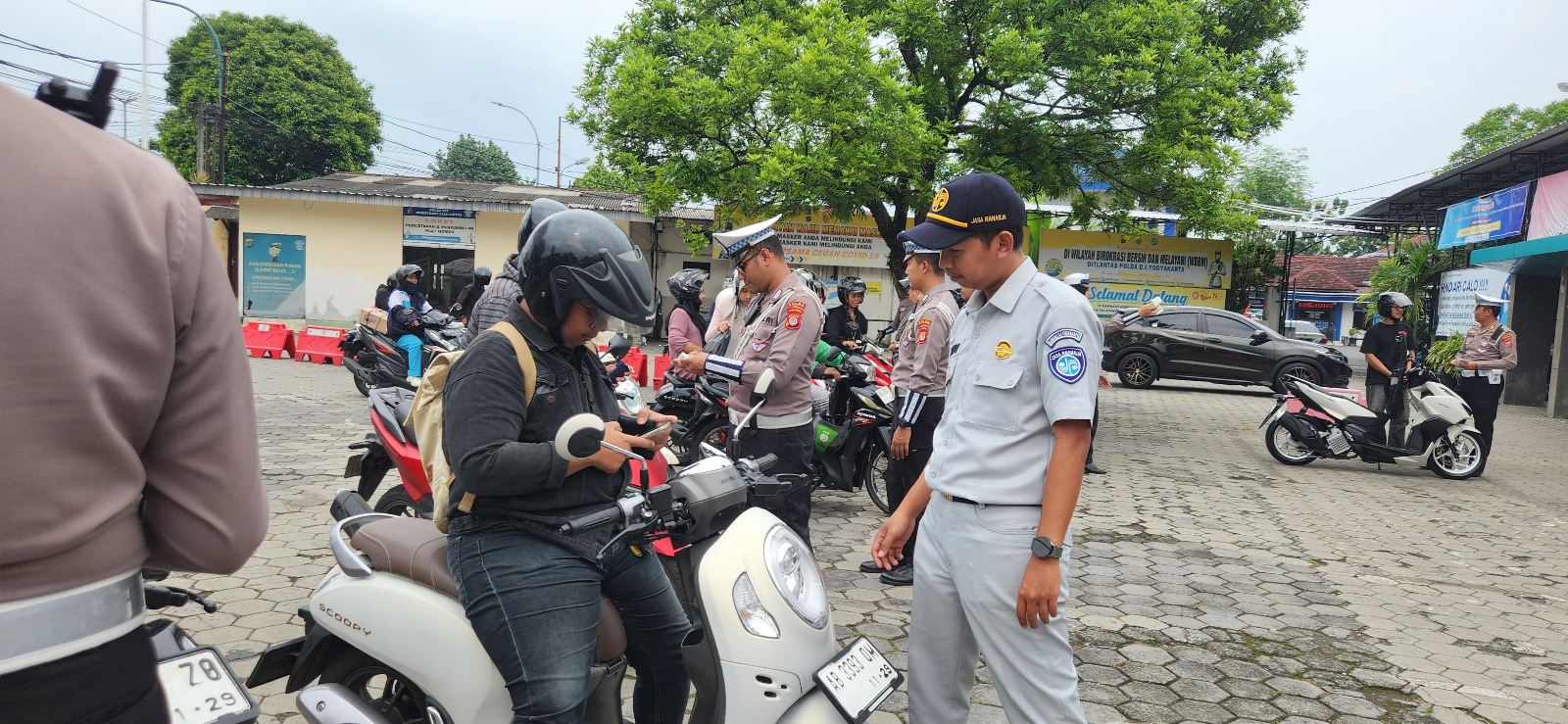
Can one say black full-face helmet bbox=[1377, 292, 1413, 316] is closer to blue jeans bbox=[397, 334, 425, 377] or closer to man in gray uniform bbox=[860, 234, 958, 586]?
man in gray uniform bbox=[860, 234, 958, 586]

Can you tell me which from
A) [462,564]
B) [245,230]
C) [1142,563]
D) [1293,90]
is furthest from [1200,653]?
[245,230]

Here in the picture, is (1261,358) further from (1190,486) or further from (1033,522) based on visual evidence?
(1033,522)

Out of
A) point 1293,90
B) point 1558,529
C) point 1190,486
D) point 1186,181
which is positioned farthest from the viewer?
point 1293,90

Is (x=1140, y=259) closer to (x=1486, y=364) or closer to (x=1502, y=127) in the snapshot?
(x=1486, y=364)

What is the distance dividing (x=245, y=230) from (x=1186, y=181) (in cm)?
2080

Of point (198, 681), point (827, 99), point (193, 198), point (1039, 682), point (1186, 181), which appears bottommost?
point (1039, 682)

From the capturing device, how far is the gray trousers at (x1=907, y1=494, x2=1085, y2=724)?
2236 millimetres

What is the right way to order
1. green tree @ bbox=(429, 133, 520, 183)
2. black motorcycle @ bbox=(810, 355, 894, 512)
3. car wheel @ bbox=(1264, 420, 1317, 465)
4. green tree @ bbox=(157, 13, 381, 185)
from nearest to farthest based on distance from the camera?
black motorcycle @ bbox=(810, 355, 894, 512) → car wheel @ bbox=(1264, 420, 1317, 465) → green tree @ bbox=(157, 13, 381, 185) → green tree @ bbox=(429, 133, 520, 183)

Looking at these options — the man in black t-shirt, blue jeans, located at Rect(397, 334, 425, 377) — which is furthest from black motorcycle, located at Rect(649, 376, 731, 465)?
the man in black t-shirt

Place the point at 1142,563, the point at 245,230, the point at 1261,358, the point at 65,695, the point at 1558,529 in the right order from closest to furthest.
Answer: the point at 65,695
the point at 1142,563
the point at 1558,529
the point at 1261,358
the point at 245,230

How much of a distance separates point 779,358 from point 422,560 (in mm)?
2143

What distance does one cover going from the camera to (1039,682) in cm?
222

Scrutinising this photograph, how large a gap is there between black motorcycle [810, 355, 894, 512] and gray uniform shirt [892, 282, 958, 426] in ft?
4.18

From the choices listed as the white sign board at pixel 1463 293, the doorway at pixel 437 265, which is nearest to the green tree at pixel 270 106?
the doorway at pixel 437 265
